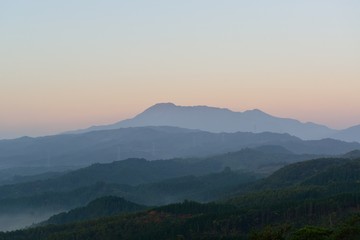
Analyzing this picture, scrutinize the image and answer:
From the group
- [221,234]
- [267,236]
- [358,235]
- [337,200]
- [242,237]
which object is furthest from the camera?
[337,200]

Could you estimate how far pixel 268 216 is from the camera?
195625 millimetres

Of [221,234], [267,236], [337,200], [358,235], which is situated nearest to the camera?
[267,236]

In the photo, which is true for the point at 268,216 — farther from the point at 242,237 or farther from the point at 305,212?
the point at 242,237

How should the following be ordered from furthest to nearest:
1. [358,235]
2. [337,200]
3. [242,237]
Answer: [337,200] < [242,237] < [358,235]

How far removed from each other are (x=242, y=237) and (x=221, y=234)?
16628 millimetres

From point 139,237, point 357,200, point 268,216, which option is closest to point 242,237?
point 268,216

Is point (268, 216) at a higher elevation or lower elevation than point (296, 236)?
lower

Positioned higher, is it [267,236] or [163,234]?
[267,236]

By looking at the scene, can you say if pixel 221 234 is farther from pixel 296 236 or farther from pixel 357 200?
pixel 296 236

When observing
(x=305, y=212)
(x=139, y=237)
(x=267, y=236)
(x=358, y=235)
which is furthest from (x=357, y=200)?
(x=267, y=236)

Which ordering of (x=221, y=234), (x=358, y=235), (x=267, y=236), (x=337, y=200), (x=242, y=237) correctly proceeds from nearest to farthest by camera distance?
Answer: (x=267, y=236) < (x=358, y=235) < (x=242, y=237) < (x=221, y=234) < (x=337, y=200)

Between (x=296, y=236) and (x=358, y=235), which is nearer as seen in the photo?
(x=296, y=236)

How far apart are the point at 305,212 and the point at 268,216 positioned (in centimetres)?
1492

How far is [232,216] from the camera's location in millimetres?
199375
